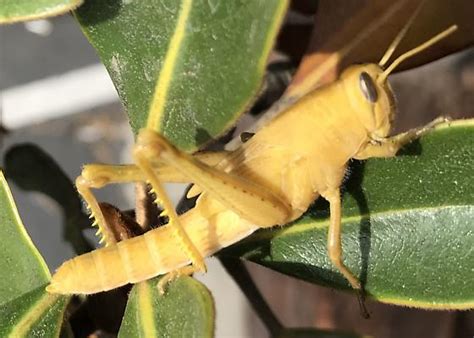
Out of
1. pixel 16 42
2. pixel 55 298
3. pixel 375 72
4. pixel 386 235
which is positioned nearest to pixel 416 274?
pixel 386 235

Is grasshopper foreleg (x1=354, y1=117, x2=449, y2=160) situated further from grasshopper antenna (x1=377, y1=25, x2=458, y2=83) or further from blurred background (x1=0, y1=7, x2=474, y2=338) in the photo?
blurred background (x1=0, y1=7, x2=474, y2=338)

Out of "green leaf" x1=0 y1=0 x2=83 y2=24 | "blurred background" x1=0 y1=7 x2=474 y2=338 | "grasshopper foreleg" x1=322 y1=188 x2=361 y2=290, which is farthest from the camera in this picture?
"blurred background" x1=0 y1=7 x2=474 y2=338

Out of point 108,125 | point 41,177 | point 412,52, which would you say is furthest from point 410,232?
point 108,125

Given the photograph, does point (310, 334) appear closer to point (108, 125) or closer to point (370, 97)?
point (370, 97)

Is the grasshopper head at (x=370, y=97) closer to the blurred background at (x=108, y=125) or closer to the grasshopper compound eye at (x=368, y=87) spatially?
the grasshopper compound eye at (x=368, y=87)

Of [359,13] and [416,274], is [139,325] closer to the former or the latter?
[416,274]

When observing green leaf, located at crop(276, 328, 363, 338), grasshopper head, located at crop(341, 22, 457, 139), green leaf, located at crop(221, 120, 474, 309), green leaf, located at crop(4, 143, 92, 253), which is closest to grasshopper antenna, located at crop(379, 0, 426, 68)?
grasshopper head, located at crop(341, 22, 457, 139)
